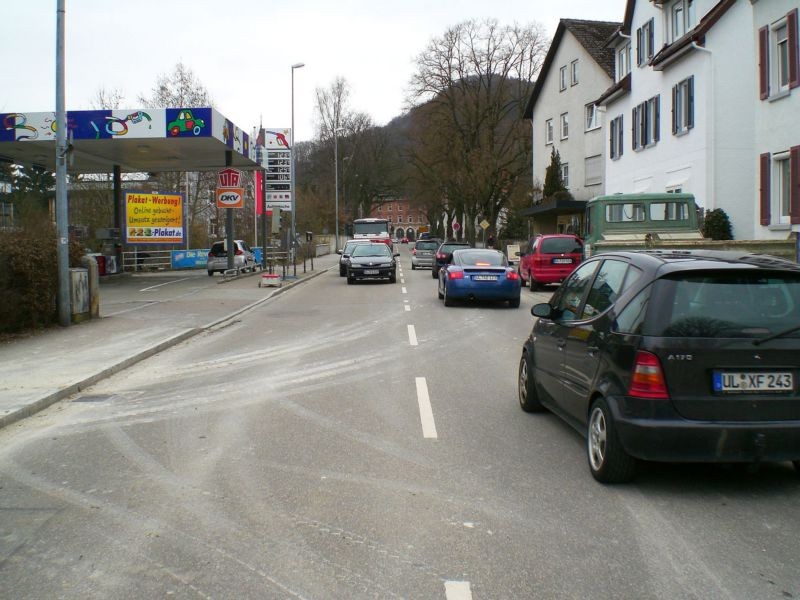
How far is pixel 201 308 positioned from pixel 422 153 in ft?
130

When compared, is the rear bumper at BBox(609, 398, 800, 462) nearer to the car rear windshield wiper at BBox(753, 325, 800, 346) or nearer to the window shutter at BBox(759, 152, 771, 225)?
the car rear windshield wiper at BBox(753, 325, 800, 346)

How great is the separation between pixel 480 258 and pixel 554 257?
16.0 ft

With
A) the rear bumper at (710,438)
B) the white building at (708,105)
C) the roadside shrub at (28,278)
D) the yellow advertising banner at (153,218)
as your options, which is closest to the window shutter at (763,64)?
the white building at (708,105)

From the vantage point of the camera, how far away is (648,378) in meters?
4.91

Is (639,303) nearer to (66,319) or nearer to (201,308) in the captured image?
(66,319)

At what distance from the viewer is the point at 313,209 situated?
64375mm

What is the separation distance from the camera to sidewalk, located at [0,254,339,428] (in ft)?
28.3

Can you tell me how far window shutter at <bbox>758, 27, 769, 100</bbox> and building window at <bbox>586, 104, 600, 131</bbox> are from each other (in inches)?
834

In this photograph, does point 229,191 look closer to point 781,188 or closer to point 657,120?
point 657,120

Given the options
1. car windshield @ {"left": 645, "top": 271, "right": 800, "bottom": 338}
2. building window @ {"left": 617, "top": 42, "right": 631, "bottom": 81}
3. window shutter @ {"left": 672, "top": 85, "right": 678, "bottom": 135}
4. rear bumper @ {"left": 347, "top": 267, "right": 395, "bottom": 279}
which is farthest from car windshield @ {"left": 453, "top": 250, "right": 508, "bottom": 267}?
building window @ {"left": 617, "top": 42, "right": 631, "bottom": 81}

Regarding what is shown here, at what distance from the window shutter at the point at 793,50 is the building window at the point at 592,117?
22696 millimetres

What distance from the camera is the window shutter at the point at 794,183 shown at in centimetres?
1811

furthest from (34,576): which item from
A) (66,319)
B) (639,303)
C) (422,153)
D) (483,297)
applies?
(422,153)

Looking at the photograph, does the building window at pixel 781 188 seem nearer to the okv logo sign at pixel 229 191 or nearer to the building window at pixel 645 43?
the building window at pixel 645 43
